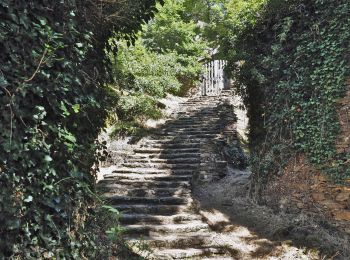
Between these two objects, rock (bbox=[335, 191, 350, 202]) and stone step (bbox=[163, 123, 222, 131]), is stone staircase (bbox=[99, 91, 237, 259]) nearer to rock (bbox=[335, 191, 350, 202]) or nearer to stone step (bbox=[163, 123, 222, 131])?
stone step (bbox=[163, 123, 222, 131])

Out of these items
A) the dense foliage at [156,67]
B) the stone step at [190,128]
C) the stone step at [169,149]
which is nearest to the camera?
the stone step at [169,149]

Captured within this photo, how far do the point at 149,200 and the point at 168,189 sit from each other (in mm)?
565

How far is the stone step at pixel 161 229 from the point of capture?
18.2 ft

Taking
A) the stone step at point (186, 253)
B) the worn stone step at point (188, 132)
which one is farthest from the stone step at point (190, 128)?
the stone step at point (186, 253)

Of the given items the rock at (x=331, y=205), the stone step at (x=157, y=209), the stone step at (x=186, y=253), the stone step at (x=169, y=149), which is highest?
the stone step at (x=169, y=149)

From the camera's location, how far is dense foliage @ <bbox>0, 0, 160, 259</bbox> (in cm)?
242

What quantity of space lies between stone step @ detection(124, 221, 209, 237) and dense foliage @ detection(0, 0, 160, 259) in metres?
2.24

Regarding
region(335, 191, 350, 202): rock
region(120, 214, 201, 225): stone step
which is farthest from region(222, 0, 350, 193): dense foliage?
region(120, 214, 201, 225): stone step

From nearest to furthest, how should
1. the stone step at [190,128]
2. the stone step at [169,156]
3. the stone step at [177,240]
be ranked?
the stone step at [177,240] → the stone step at [169,156] → the stone step at [190,128]

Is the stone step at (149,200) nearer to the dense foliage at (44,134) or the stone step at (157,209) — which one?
the stone step at (157,209)

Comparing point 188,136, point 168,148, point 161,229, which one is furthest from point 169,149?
point 161,229

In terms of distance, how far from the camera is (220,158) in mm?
9422

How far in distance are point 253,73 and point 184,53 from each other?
864cm

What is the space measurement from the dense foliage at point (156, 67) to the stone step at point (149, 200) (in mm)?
3465
